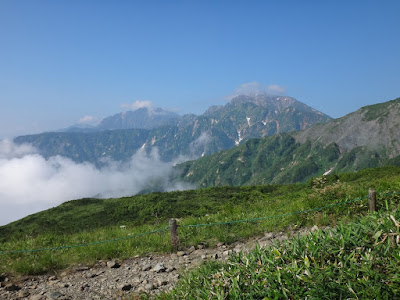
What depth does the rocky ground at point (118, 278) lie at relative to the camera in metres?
8.85

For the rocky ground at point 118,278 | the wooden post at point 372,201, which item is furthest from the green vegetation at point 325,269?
the wooden post at point 372,201

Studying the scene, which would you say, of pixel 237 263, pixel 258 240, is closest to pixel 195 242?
pixel 258 240

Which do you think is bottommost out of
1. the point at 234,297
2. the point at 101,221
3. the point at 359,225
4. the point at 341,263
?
the point at 101,221

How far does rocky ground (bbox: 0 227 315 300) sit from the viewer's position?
8852 mm

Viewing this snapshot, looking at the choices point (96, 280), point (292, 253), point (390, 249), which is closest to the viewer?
point (390, 249)

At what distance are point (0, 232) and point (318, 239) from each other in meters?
75.2

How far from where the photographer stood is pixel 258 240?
39.3 ft

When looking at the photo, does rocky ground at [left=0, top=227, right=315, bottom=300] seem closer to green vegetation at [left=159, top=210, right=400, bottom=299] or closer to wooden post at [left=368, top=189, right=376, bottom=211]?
wooden post at [left=368, top=189, right=376, bottom=211]

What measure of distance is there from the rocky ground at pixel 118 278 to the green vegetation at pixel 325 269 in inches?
145

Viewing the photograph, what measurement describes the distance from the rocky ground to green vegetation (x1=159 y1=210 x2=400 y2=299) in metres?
3.69

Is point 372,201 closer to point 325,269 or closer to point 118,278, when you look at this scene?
point 325,269

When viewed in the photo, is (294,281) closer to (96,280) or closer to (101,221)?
(96,280)

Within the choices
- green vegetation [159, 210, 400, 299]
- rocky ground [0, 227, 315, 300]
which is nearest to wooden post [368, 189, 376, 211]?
rocky ground [0, 227, 315, 300]

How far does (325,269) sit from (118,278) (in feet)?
26.1
